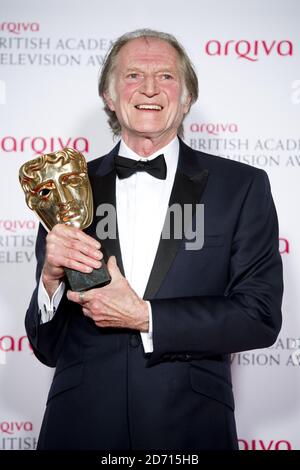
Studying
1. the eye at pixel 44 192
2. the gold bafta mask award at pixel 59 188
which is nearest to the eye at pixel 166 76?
the gold bafta mask award at pixel 59 188

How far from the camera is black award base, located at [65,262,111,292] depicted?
1.67 m

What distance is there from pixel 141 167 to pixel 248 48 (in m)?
1.28

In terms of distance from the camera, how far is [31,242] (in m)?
2.98

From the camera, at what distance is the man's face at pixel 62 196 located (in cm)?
176

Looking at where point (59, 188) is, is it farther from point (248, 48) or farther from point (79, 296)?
point (248, 48)

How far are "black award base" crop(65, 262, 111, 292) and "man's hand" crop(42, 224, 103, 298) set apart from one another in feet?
0.06

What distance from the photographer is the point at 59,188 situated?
1.76 m

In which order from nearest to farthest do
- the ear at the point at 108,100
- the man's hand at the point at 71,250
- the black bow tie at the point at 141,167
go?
the man's hand at the point at 71,250 < the black bow tie at the point at 141,167 < the ear at the point at 108,100

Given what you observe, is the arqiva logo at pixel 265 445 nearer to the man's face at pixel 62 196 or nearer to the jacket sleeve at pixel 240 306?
the jacket sleeve at pixel 240 306

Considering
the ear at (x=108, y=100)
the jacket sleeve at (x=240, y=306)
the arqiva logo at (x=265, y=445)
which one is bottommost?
the arqiva logo at (x=265, y=445)

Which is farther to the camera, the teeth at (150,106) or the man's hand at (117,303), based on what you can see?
the teeth at (150,106)

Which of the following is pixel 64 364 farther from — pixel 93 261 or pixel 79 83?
pixel 79 83

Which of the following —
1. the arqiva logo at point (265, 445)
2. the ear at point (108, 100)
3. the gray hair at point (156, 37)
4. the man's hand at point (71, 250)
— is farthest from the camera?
the arqiva logo at point (265, 445)
